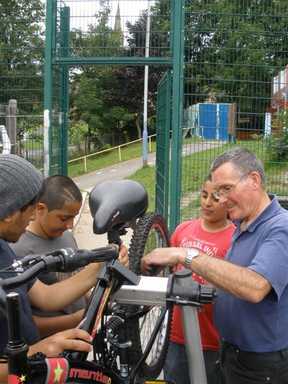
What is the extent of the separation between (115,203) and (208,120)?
3.98 m

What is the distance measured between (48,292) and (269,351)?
0.84 m

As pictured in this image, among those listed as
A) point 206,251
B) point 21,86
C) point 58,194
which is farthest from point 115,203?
point 21,86

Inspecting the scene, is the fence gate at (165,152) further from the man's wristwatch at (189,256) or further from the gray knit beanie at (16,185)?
the gray knit beanie at (16,185)

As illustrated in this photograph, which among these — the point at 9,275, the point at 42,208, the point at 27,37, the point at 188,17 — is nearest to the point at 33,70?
the point at 27,37

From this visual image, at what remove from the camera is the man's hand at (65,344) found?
4.42ft

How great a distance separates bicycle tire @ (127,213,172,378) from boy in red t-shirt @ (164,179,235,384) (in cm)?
25

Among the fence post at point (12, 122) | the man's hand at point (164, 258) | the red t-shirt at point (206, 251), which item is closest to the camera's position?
the man's hand at point (164, 258)

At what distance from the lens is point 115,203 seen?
1634 mm

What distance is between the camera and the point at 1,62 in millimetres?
6637

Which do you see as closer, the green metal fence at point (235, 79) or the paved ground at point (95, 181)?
the green metal fence at point (235, 79)

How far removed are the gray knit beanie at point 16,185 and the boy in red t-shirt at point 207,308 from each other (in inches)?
43.0

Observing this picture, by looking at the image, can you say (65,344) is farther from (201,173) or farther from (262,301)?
(201,173)

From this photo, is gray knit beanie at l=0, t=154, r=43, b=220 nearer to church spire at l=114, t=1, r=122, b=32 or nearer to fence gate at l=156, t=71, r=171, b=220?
fence gate at l=156, t=71, r=171, b=220

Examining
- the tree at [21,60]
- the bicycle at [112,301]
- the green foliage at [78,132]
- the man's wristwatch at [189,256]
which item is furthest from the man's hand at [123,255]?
the green foliage at [78,132]
